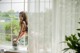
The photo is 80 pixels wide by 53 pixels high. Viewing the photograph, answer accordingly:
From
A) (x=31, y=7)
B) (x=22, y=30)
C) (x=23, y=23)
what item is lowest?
(x=22, y=30)

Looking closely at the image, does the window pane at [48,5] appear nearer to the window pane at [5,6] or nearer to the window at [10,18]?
the window at [10,18]

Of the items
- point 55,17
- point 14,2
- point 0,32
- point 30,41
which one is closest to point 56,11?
point 55,17

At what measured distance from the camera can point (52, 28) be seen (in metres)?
2.58

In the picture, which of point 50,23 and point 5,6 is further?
point 5,6

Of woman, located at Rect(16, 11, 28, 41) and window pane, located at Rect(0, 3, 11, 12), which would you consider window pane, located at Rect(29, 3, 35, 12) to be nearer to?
woman, located at Rect(16, 11, 28, 41)

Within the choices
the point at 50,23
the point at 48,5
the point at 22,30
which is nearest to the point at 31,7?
the point at 48,5

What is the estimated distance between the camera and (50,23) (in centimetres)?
257

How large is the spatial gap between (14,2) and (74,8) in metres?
1.07

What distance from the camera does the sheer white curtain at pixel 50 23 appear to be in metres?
2.52

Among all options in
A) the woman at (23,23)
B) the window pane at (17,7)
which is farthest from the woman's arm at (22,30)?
the window pane at (17,7)

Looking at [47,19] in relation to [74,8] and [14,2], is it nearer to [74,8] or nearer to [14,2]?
[74,8]

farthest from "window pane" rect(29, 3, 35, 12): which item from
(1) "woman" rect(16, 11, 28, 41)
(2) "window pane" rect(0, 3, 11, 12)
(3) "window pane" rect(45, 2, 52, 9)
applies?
(2) "window pane" rect(0, 3, 11, 12)

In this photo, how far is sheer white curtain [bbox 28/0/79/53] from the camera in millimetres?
2521

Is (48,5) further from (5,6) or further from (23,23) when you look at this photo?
(5,6)
